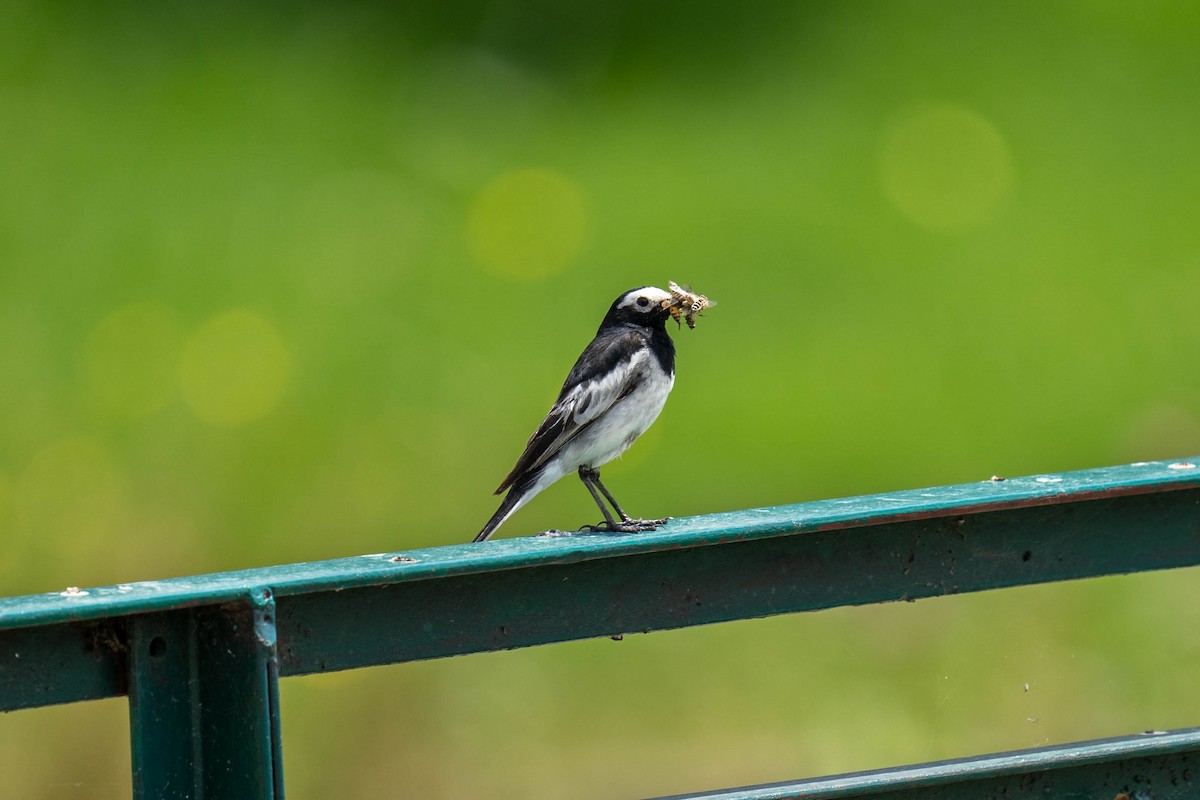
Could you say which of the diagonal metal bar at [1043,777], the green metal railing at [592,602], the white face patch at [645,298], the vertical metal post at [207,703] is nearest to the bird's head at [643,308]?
the white face patch at [645,298]

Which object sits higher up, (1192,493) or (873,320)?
(873,320)

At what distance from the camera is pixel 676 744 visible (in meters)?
→ 6.89

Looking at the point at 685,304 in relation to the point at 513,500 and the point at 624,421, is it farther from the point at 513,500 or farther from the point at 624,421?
the point at 513,500

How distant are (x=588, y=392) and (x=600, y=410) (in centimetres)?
6

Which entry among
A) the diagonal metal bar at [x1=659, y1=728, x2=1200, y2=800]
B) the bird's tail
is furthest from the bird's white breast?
the diagonal metal bar at [x1=659, y1=728, x2=1200, y2=800]

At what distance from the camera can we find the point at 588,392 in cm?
484

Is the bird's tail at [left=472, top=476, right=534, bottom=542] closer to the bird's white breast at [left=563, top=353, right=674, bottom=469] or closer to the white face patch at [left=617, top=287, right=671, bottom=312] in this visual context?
the bird's white breast at [left=563, top=353, right=674, bottom=469]

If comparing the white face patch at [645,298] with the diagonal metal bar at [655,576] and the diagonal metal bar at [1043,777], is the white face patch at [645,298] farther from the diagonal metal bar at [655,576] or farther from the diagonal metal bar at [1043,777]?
Answer: the diagonal metal bar at [1043,777]

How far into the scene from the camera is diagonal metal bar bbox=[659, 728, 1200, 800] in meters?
2.39

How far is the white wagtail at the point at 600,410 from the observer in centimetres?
486

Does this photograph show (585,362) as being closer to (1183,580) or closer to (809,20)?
(1183,580)

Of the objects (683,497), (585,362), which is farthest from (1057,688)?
(585,362)

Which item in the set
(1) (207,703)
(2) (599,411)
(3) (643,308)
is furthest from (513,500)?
(1) (207,703)

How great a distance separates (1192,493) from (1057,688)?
4592 millimetres
